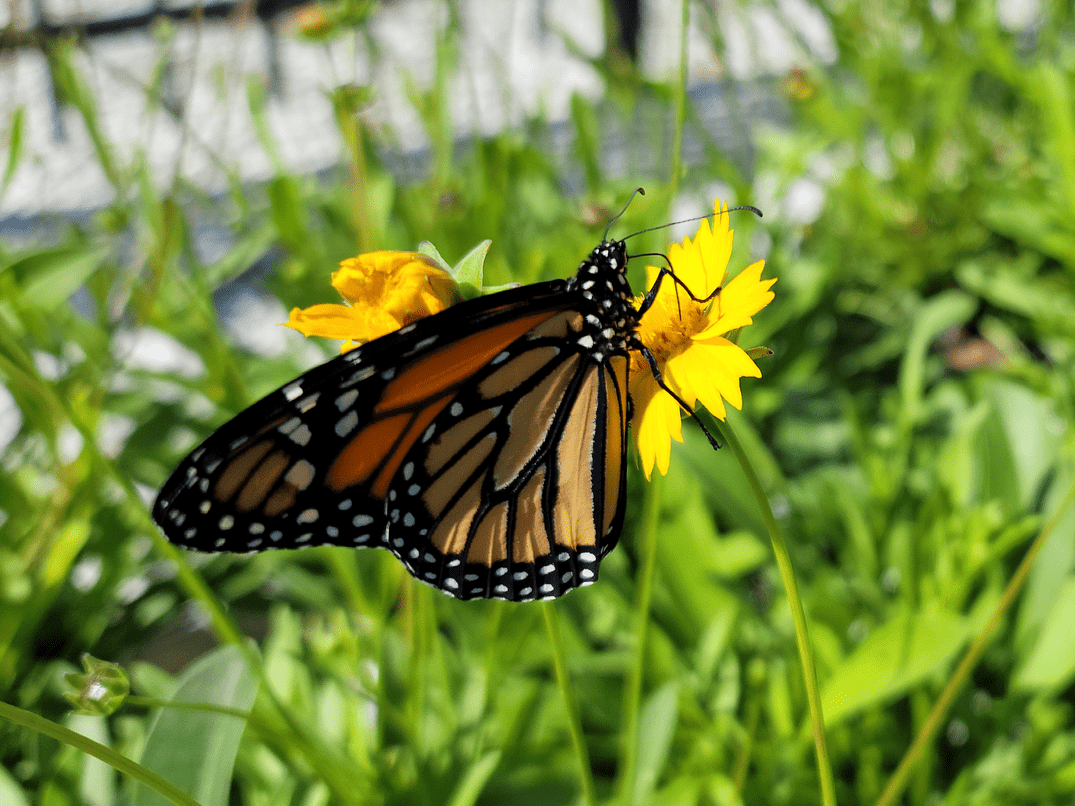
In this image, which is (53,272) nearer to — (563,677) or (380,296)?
(380,296)

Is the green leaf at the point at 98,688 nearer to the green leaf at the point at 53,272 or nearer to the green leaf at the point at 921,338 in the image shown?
the green leaf at the point at 53,272

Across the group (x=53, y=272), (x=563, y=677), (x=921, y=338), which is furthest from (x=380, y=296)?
(x=921, y=338)

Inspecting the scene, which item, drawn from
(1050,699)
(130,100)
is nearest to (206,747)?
(1050,699)

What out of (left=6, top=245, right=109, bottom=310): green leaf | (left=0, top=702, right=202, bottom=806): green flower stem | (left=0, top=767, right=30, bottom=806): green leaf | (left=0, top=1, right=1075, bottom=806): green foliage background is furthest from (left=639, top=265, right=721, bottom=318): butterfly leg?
(left=6, top=245, right=109, bottom=310): green leaf

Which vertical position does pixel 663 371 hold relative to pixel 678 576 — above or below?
above

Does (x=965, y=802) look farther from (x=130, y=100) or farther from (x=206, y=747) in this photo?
(x=130, y=100)

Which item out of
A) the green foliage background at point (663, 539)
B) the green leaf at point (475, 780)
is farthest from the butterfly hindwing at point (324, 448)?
the green leaf at point (475, 780)

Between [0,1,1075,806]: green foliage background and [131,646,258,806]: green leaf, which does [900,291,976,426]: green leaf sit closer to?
[0,1,1075,806]: green foliage background

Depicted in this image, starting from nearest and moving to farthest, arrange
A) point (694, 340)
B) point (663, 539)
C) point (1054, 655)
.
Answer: point (694, 340) < point (1054, 655) < point (663, 539)
